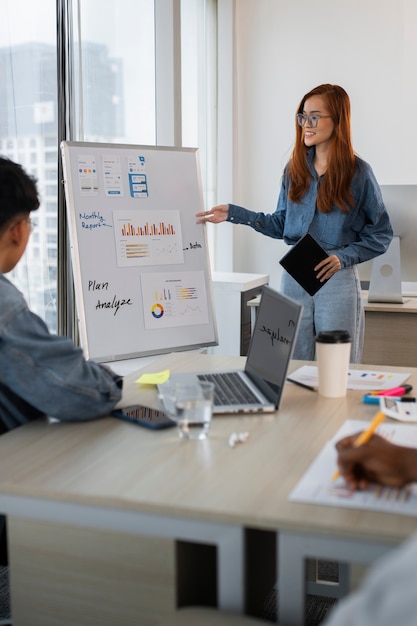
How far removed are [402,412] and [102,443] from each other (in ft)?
2.22

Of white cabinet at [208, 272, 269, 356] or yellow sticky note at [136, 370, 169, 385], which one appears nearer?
yellow sticky note at [136, 370, 169, 385]

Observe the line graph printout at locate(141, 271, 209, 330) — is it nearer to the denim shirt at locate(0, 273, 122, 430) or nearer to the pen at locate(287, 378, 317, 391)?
the pen at locate(287, 378, 317, 391)

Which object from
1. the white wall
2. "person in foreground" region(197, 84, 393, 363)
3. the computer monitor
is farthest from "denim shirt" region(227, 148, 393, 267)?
the white wall

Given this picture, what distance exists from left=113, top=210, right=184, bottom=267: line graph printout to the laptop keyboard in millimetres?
924

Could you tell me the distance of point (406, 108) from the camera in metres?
4.54

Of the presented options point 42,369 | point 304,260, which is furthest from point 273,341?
point 304,260

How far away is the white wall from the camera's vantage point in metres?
4.54

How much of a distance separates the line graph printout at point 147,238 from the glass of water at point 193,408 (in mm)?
1340

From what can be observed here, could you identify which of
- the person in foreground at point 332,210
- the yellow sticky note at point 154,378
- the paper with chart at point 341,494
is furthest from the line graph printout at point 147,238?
the paper with chart at point 341,494

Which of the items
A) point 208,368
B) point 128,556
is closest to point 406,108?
point 208,368

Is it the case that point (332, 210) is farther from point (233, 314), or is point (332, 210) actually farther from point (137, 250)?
point (233, 314)

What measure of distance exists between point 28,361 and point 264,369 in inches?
24.0

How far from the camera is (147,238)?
2951mm

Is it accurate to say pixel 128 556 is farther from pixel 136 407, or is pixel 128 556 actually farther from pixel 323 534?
pixel 136 407
